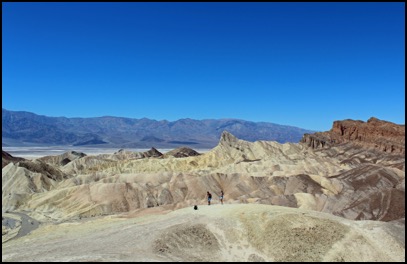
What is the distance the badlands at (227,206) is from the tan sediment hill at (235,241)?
3.9 inches

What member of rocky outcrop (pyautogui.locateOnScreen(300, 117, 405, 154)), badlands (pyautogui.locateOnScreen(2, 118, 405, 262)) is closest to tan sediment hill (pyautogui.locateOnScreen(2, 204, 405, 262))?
badlands (pyautogui.locateOnScreen(2, 118, 405, 262))

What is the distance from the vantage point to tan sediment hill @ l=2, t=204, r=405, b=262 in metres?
30.5

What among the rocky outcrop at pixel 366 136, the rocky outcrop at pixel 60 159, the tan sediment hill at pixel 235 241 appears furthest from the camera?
the rocky outcrop at pixel 60 159

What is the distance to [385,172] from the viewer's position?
3430 inches

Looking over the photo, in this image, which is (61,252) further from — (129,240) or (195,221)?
(195,221)

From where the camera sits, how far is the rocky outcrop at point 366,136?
137625mm

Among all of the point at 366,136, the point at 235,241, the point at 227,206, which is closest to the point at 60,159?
the point at 366,136

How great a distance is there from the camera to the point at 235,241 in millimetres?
34188

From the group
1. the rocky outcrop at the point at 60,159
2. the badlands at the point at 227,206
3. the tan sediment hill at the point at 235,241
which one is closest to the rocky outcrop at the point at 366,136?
the badlands at the point at 227,206

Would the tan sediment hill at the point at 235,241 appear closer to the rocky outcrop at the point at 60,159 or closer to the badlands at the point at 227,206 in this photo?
the badlands at the point at 227,206

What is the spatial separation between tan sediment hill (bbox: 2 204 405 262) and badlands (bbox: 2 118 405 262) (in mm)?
99

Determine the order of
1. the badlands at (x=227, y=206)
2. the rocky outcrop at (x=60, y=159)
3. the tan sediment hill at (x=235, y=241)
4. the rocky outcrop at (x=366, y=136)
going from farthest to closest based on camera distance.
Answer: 1. the rocky outcrop at (x=60, y=159)
2. the rocky outcrop at (x=366, y=136)
3. the badlands at (x=227, y=206)
4. the tan sediment hill at (x=235, y=241)

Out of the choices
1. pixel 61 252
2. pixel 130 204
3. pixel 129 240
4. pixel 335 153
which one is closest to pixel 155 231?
pixel 129 240

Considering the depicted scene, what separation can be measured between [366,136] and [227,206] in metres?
124
